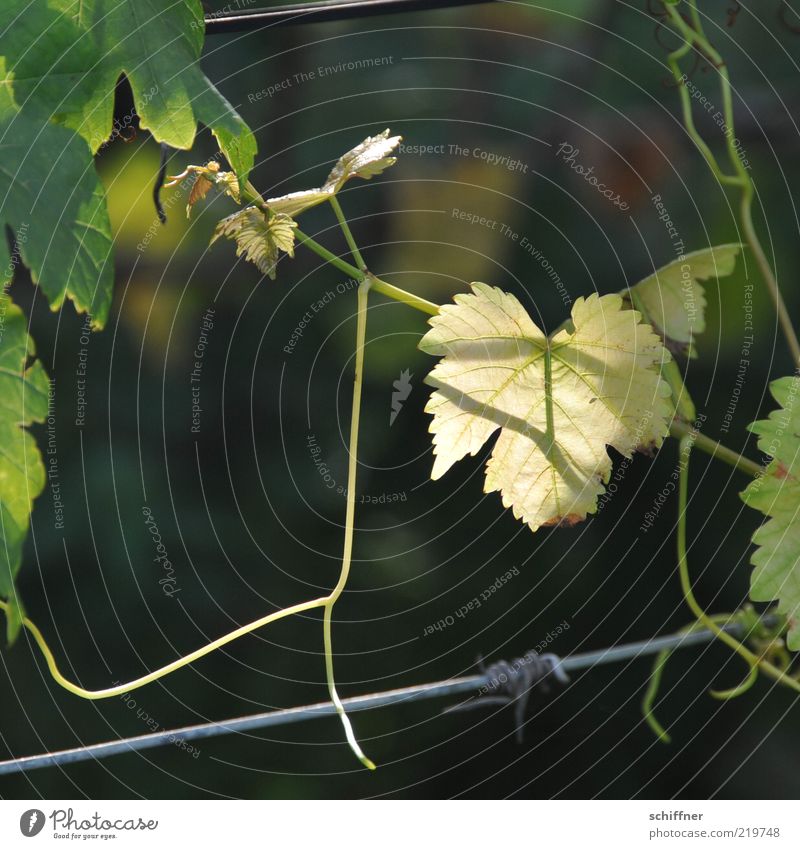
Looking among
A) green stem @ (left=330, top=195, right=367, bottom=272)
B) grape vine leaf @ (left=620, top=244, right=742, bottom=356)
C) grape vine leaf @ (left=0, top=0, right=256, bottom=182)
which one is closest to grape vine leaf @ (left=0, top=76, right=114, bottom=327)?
grape vine leaf @ (left=0, top=0, right=256, bottom=182)

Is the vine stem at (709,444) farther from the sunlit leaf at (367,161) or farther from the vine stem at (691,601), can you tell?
the sunlit leaf at (367,161)

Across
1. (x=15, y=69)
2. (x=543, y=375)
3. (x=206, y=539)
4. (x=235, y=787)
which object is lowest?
(x=235, y=787)

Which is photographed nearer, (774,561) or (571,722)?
(774,561)

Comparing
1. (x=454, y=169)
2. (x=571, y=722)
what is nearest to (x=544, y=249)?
(x=454, y=169)

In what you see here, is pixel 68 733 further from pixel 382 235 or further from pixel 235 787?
pixel 382 235

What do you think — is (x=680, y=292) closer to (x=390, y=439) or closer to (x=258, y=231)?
(x=258, y=231)
